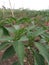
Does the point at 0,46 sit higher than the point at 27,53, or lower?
higher

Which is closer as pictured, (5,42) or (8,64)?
(5,42)

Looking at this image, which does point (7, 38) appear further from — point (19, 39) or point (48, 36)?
point (48, 36)

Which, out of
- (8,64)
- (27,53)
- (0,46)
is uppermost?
(0,46)

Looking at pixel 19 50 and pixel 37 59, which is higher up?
pixel 19 50

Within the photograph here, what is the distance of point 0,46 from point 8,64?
57.4 inches

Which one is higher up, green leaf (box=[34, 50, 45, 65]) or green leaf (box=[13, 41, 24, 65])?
green leaf (box=[13, 41, 24, 65])

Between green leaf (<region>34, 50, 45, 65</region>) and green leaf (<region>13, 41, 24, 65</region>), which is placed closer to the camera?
green leaf (<region>13, 41, 24, 65</region>)

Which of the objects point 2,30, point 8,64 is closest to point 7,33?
point 2,30

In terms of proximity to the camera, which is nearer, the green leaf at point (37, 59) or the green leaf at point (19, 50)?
the green leaf at point (19, 50)

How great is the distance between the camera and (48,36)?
122cm

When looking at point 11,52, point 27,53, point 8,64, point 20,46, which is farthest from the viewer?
point 8,64

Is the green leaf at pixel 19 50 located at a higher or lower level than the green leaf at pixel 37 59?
higher

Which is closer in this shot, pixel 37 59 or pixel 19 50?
pixel 19 50

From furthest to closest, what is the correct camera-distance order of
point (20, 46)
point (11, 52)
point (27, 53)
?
point (27, 53) < point (11, 52) < point (20, 46)
